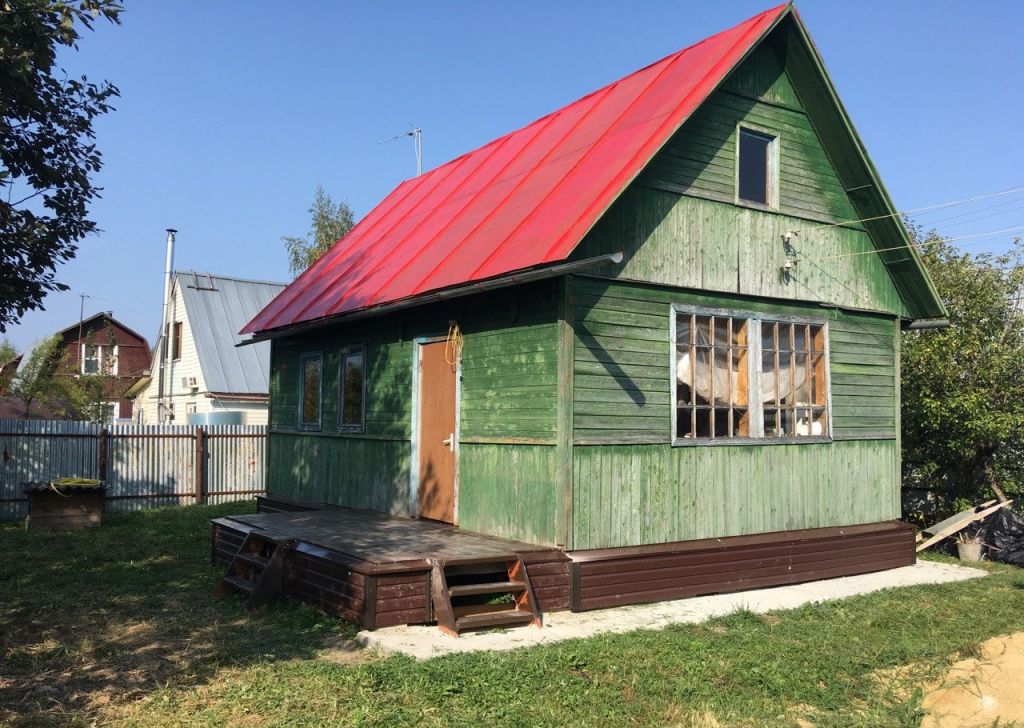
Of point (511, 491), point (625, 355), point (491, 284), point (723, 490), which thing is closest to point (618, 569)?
point (511, 491)

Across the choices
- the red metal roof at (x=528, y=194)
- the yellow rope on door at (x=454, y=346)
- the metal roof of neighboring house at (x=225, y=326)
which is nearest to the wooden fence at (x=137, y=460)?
the red metal roof at (x=528, y=194)

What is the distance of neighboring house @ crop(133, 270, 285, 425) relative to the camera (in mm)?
27484

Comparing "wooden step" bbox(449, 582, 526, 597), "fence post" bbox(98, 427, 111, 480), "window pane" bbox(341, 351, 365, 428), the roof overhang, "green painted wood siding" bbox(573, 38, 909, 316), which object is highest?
"green painted wood siding" bbox(573, 38, 909, 316)

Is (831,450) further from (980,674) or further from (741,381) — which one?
(980,674)

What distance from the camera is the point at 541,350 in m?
9.26

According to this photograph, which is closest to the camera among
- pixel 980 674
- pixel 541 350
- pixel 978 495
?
pixel 980 674

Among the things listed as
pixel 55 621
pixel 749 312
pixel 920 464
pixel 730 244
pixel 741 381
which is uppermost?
pixel 730 244

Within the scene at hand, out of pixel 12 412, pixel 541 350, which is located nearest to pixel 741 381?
pixel 541 350

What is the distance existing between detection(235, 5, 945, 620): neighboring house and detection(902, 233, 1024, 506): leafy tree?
1834mm

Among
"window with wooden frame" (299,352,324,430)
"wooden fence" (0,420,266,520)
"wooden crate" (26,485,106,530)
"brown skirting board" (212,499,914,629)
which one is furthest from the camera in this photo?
"wooden fence" (0,420,266,520)

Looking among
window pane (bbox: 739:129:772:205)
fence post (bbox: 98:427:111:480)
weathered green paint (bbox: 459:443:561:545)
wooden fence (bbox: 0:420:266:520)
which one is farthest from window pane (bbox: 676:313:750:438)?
fence post (bbox: 98:427:111:480)

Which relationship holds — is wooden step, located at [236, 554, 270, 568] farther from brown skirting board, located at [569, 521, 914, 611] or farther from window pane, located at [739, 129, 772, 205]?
window pane, located at [739, 129, 772, 205]

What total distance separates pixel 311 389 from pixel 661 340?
22.1 ft

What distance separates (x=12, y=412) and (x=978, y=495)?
4205 cm
